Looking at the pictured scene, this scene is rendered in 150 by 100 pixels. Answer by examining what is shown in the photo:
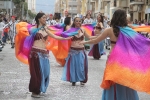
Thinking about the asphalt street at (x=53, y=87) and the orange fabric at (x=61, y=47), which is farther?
the orange fabric at (x=61, y=47)

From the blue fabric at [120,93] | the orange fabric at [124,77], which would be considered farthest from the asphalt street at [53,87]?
the orange fabric at [124,77]

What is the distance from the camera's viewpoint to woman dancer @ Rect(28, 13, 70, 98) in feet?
30.6

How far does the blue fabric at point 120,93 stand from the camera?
698cm

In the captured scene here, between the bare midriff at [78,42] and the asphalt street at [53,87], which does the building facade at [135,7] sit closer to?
the asphalt street at [53,87]

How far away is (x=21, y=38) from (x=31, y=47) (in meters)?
0.54

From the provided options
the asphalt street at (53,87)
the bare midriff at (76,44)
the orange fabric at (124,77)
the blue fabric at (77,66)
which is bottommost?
the asphalt street at (53,87)

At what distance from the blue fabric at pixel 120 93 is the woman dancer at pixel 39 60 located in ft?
8.57

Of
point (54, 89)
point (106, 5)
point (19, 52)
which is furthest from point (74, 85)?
point (106, 5)

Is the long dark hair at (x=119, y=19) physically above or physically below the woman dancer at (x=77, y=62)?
above

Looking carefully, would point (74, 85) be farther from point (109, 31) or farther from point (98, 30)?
point (98, 30)

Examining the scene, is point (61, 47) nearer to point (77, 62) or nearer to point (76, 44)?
point (76, 44)

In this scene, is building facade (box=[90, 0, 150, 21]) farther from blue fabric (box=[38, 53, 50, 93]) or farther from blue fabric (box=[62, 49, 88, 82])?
blue fabric (box=[38, 53, 50, 93])

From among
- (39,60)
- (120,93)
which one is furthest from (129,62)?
(39,60)

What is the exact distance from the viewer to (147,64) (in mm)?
6984
